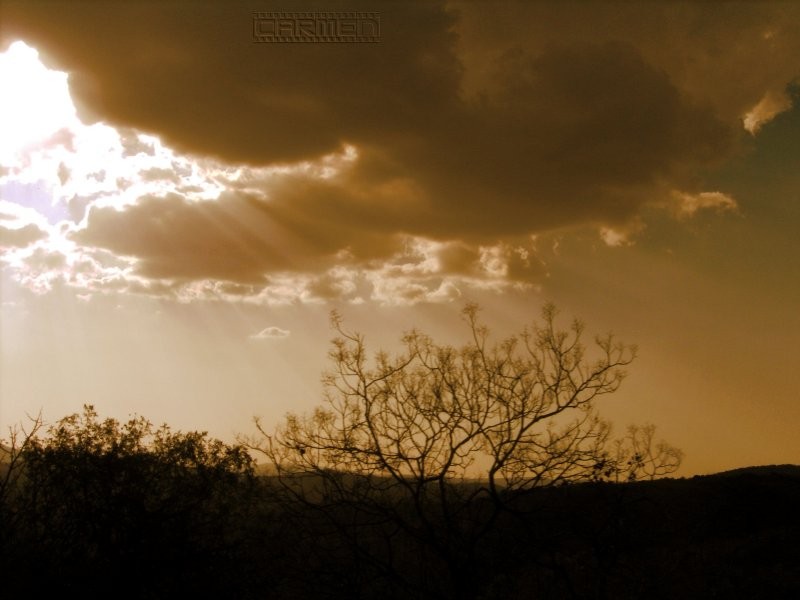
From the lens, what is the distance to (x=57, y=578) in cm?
1609

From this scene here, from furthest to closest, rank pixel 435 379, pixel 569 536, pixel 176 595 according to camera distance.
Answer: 1. pixel 569 536
2. pixel 176 595
3. pixel 435 379

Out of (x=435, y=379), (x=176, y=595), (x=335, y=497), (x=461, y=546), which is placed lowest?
(x=176, y=595)

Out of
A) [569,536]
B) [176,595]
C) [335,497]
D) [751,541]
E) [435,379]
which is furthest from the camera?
[569,536]

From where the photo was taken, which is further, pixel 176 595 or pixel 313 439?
pixel 176 595

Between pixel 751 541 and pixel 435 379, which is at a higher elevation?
pixel 435 379

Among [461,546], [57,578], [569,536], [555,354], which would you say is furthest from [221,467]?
[569,536]

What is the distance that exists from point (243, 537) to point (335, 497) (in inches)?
175

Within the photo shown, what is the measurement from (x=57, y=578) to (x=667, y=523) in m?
26.5

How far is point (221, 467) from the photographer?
1878 cm

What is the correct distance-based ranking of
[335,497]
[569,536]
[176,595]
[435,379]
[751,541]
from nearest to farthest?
1. [435,379]
2. [335,497]
3. [176,595]
4. [751,541]
5. [569,536]

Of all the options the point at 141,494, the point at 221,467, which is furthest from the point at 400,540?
the point at 141,494

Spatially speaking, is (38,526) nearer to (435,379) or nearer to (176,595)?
(176,595)

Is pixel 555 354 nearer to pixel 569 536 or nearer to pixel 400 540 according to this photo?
pixel 400 540

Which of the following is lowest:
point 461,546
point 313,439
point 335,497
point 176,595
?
point 176,595
